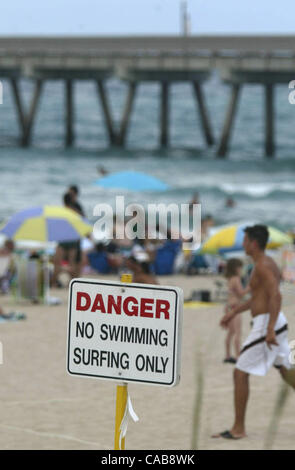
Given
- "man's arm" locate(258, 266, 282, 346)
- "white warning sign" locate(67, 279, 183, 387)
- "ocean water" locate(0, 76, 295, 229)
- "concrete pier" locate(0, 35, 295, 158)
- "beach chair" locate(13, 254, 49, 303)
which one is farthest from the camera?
"concrete pier" locate(0, 35, 295, 158)

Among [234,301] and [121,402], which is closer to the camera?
[121,402]

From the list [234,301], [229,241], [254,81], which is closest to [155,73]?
[254,81]

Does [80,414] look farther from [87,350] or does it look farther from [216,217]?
[216,217]

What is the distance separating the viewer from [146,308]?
10.2ft

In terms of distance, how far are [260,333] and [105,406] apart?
1742mm

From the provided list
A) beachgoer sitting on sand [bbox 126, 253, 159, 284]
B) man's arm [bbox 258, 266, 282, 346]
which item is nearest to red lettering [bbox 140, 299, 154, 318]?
man's arm [bbox 258, 266, 282, 346]

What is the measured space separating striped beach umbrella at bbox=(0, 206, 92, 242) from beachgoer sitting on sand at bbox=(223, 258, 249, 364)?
3.41 meters

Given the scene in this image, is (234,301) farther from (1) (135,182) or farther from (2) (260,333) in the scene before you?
(1) (135,182)

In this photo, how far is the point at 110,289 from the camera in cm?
312

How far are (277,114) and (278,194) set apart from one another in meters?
54.2

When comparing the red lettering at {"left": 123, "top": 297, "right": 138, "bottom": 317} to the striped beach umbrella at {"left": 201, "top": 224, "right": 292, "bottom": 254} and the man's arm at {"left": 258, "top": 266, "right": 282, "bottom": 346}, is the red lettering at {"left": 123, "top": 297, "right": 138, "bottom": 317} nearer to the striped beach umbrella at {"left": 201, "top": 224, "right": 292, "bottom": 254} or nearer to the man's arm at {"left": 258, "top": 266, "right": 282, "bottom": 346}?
the man's arm at {"left": 258, "top": 266, "right": 282, "bottom": 346}

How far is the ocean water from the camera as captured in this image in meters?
33.8

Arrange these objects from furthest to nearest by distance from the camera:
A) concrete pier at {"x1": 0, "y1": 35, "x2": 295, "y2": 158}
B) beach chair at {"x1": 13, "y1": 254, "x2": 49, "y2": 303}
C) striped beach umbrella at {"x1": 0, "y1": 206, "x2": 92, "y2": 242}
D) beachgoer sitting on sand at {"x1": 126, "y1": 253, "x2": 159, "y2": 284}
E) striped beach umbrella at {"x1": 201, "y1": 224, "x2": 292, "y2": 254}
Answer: concrete pier at {"x1": 0, "y1": 35, "x2": 295, "y2": 158} → striped beach umbrella at {"x1": 201, "y1": 224, "x2": 292, "y2": 254} → beach chair at {"x1": 13, "y1": 254, "x2": 49, "y2": 303} → striped beach umbrella at {"x1": 0, "y1": 206, "x2": 92, "y2": 242} → beachgoer sitting on sand at {"x1": 126, "y1": 253, "x2": 159, "y2": 284}

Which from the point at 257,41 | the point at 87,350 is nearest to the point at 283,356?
the point at 87,350
